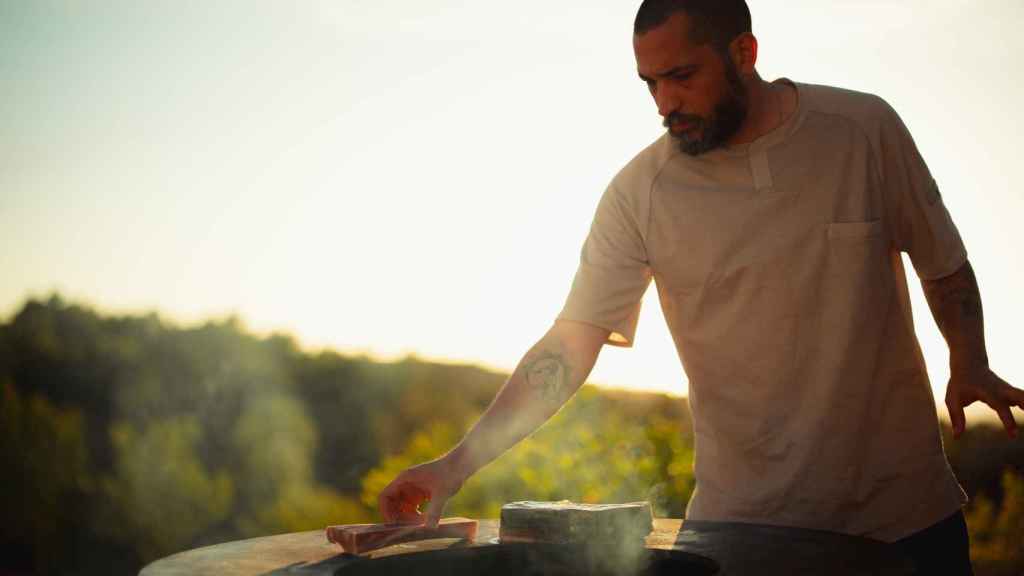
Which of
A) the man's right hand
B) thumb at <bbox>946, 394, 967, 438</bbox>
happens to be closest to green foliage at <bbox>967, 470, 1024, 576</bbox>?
thumb at <bbox>946, 394, 967, 438</bbox>

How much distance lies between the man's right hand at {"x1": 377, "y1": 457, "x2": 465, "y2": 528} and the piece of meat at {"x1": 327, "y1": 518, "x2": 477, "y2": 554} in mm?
31

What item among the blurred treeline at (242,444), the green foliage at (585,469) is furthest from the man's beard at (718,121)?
the blurred treeline at (242,444)

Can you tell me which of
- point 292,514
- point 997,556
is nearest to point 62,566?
point 292,514

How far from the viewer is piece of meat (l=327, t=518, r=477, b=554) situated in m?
2.20

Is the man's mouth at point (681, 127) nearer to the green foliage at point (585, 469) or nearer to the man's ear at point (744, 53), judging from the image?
the man's ear at point (744, 53)

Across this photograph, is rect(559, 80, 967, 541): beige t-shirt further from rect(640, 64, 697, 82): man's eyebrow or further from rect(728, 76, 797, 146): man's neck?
rect(640, 64, 697, 82): man's eyebrow

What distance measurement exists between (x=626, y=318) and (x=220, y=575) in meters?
1.21

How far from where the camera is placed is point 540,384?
2.68m

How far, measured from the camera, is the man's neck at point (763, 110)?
2648mm

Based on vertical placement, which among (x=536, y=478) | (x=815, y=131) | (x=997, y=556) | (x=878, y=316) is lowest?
(x=997, y=556)

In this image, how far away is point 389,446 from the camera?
844 cm

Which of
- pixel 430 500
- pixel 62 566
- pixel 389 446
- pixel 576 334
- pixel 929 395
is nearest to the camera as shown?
pixel 430 500

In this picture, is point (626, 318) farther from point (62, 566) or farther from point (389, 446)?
point (62, 566)

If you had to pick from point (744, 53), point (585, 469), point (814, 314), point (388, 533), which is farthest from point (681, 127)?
point (585, 469)
